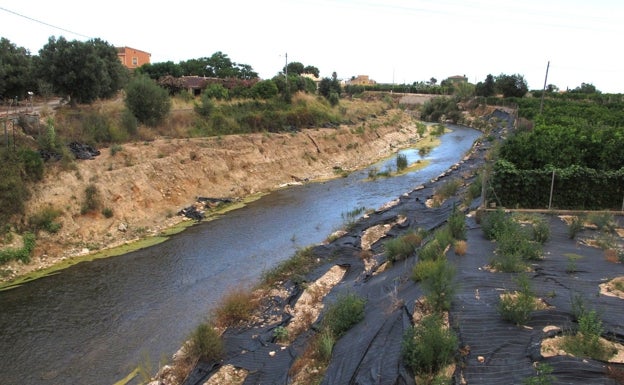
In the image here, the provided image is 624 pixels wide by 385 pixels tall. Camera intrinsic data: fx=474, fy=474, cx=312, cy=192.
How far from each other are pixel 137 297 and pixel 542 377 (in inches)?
488

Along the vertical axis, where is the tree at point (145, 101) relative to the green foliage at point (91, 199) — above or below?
above

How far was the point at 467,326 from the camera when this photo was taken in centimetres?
905

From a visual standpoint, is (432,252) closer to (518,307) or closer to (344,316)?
(344,316)

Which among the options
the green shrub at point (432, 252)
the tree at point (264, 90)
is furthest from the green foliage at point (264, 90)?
the green shrub at point (432, 252)

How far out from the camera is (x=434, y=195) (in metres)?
24.5

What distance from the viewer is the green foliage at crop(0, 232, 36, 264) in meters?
17.2

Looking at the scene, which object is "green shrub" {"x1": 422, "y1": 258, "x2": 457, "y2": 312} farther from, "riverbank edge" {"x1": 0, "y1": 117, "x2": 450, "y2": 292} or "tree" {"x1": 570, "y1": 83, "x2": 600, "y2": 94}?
"tree" {"x1": 570, "y1": 83, "x2": 600, "y2": 94}

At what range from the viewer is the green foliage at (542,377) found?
6681 millimetres

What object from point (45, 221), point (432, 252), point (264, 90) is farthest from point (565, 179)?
point (264, 90)

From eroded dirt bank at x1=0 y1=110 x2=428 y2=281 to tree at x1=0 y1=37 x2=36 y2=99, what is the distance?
39.7 feet

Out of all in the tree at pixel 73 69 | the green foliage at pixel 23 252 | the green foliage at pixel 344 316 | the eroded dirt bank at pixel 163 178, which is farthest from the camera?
the tree at pixel 73 69

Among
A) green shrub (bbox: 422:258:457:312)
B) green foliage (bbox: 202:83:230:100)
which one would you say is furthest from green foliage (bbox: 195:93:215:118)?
green shrub (bbox: 422:258:457:312)

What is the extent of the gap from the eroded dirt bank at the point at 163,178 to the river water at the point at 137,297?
2.11m

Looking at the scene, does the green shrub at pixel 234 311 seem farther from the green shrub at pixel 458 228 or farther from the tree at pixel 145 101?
the tree at pixel 145 101
